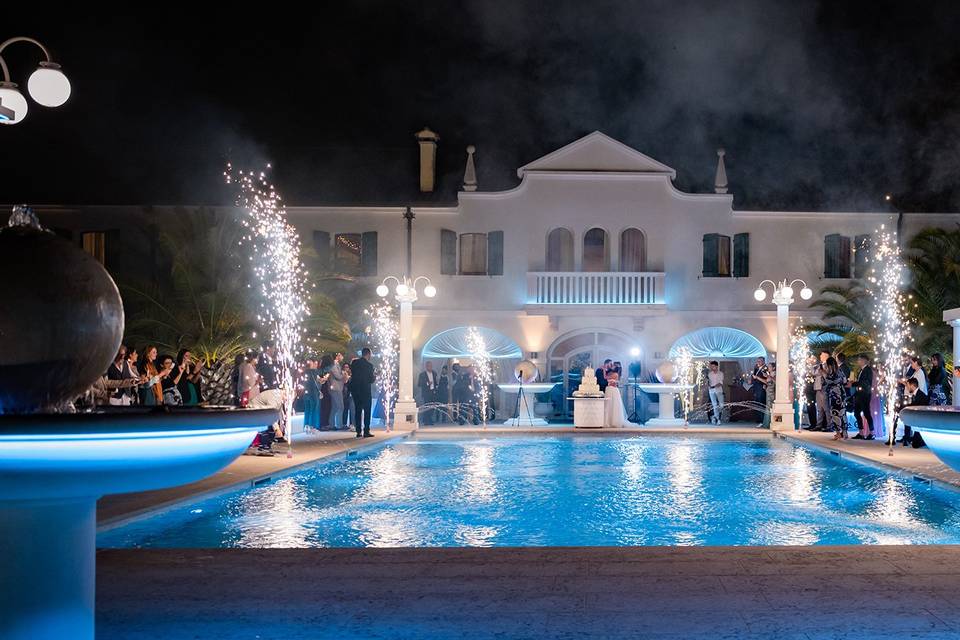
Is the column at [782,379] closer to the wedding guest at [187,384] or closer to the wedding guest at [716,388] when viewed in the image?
the wedding guest at [716,388]

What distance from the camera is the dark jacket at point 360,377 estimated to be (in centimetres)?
2025

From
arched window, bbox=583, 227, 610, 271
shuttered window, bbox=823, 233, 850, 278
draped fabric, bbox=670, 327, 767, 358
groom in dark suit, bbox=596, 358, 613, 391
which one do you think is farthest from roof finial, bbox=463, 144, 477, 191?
shuttered window, bbox=823, 233, 850, 278

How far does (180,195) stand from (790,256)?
18892 mm

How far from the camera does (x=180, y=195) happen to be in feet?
99.9


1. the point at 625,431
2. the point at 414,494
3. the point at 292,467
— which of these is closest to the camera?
the point at 414,494

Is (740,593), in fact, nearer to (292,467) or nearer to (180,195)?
(292,467)

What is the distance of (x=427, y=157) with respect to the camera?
31.7 metres

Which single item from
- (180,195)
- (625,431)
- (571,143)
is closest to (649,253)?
(571,143)

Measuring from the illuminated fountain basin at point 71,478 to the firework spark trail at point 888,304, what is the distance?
1721 cm

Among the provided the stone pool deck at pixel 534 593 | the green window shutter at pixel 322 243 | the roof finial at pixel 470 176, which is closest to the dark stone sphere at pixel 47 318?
the stone pool deck at pixel 534 593

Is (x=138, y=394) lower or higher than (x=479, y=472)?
higher

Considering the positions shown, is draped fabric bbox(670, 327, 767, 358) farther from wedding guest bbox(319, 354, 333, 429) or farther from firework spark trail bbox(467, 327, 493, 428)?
wedding guest bbox(319, 354, 333, 429)

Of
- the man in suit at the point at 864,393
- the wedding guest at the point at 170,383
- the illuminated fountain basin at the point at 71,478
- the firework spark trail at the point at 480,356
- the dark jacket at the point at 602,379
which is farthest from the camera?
the firework spark trail at the point at 480,356

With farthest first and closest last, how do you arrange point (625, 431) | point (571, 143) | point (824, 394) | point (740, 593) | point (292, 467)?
1. point (571, 143)
2. point (625, 431)
3. point (824, 394)
4. point (292, 467)
5. point (740, 593)
